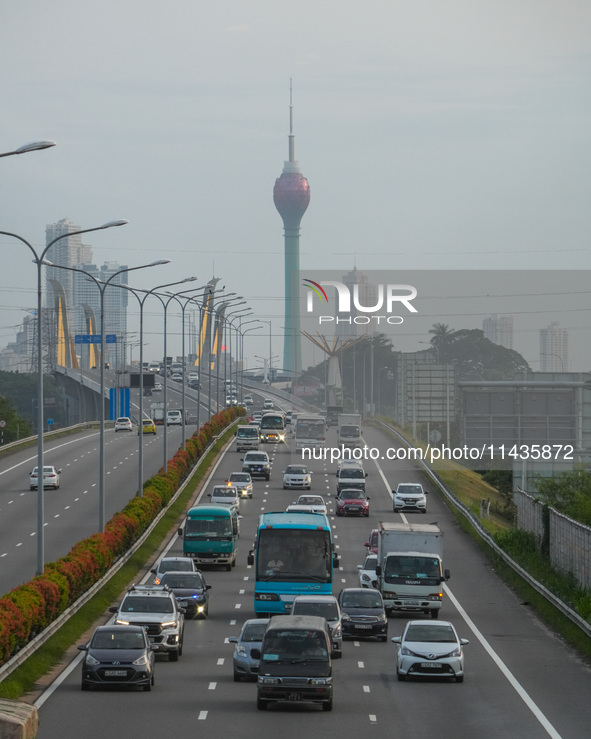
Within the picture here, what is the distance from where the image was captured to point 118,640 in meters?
29.2

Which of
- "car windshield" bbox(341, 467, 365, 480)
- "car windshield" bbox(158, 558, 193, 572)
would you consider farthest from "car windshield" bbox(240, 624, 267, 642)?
"car windshield" bbox(341, 467, 365, 480)

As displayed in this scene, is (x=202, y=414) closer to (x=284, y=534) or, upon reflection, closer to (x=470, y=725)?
(x=284, y=534)

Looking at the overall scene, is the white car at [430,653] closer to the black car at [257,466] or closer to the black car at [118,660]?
the black car at [118,660]

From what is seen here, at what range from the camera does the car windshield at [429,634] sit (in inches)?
1227

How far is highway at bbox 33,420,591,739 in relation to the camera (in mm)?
24984

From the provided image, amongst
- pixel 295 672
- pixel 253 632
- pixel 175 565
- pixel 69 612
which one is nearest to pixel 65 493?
pixel 175 565

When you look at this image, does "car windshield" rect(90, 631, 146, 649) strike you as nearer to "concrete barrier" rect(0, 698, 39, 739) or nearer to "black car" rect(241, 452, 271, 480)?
"concrete barrier" rect(0, 698, 39, 739)

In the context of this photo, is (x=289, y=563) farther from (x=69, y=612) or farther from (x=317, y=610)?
(x=69, y=612)

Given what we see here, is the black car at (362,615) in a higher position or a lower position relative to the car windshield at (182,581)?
lower

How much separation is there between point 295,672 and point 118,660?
14.1ft

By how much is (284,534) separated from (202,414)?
11824 cm

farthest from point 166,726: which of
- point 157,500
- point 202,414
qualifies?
point 202,414

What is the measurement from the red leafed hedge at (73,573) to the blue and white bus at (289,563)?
5.68 metres

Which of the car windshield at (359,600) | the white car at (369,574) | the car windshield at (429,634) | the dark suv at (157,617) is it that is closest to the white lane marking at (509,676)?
the car windshield at (429,634)
